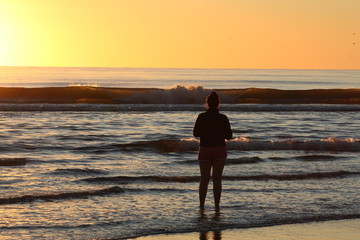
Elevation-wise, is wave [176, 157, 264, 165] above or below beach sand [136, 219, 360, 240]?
above

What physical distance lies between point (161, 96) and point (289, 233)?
39.2m

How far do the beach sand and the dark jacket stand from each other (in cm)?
164

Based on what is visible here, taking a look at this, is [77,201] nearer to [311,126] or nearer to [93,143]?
[93,143]

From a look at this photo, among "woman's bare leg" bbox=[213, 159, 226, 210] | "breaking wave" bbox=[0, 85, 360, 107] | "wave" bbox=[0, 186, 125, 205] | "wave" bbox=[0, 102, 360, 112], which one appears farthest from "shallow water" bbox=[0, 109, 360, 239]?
"breaking wave" bbox=[0, 85, 360, 107]

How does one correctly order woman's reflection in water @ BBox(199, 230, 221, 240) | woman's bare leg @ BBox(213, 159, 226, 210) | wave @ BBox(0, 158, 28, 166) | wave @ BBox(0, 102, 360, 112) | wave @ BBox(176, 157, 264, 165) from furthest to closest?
1. wave @ BBox(0, 102, 360, 112)
2. wave @ BBox(176, 157, 264, 165)
3. wave @ BBox(0, 158, 28, 166)
4. woman's bare leg @ BBox(213, 159, 226, 210)
5. woman's reflection in water @ BBox(199, 230, 221, 240)

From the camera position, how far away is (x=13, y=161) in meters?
16.1

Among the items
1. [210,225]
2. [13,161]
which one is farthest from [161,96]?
[210,225]

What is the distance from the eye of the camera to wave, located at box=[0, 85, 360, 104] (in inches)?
1847

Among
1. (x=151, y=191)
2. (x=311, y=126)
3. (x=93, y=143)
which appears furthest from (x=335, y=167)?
(x=311, y=126)

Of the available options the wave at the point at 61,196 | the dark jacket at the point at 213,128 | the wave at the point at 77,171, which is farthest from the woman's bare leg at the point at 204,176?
the wave at the point at 77,171

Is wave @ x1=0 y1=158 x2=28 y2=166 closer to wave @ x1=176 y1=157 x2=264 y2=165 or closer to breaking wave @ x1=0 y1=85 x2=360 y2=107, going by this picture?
wave @ x1=176 y1=157 x2=264 y2=165

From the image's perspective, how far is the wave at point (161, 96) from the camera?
4691 cm

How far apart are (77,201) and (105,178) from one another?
249cm

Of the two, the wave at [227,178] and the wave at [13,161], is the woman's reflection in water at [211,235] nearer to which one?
the wave at [227,178]
